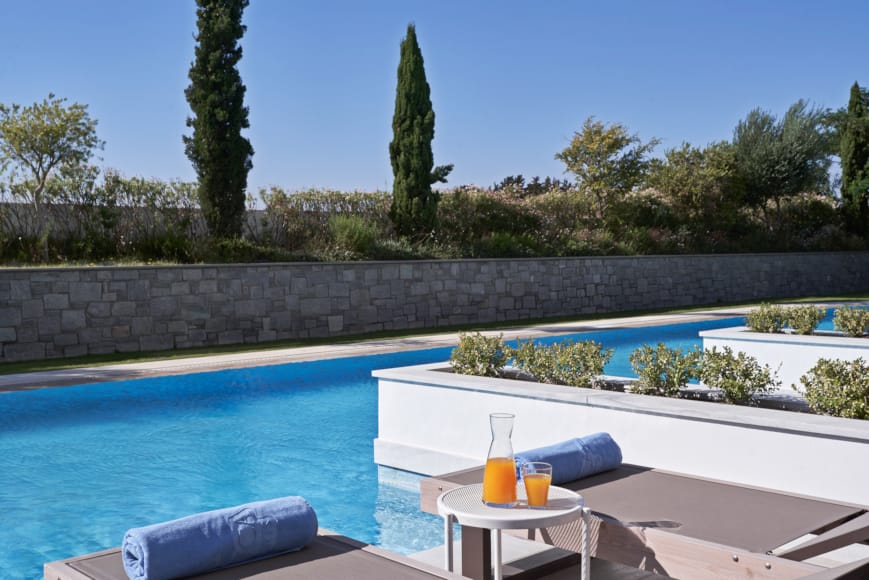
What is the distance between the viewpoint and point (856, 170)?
27.8 meters

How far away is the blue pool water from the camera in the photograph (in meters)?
5.68

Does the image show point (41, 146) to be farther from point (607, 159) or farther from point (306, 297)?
point (607, 159)

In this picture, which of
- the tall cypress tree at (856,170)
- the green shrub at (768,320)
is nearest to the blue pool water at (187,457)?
the green shrub at (768,320)

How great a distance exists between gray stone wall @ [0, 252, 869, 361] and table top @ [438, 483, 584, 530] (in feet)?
35.9

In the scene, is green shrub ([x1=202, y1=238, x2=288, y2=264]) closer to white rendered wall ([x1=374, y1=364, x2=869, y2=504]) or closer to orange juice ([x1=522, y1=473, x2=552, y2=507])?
white rendered wall ([x1=374, y1=364, x2=869, y2=504])

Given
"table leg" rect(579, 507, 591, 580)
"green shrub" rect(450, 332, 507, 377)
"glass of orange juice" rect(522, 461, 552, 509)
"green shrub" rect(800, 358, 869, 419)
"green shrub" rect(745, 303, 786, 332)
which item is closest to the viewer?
"glass of orange juice" rect(522, 461, 552, 509)

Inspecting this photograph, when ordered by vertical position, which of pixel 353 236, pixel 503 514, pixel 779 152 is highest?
pixel 779 152

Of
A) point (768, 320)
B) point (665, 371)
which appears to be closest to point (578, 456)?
point (665, 371)

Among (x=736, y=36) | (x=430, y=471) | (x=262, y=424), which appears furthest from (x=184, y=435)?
(x=736, y=36)

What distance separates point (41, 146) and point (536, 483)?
13.9 metres

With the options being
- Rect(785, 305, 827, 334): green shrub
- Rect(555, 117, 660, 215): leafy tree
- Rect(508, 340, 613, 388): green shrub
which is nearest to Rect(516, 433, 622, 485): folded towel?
Rect(508, 340, 613, 388): green shrub

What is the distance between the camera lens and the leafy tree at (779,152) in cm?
2530

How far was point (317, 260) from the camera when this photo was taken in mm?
15852

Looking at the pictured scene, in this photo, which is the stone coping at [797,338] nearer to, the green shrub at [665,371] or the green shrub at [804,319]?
the green shrub at [804,319]
